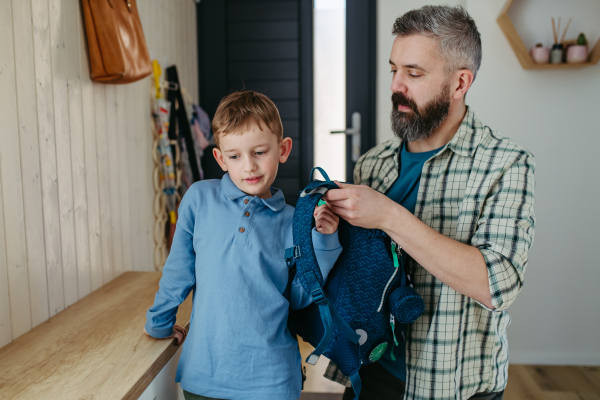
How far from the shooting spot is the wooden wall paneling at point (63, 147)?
1291mm

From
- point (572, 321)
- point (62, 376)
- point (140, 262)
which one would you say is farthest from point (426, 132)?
point (572, 321)

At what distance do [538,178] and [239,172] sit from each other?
198 centimetres

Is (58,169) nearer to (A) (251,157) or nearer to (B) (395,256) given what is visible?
(A) (251,157)

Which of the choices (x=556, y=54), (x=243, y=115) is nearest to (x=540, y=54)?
(x=556, y=54)

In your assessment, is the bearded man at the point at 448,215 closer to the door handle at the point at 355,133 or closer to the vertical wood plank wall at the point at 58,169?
the vertical wood plank wall at the point at 58,169

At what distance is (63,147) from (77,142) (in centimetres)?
8

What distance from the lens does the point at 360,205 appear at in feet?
2.98

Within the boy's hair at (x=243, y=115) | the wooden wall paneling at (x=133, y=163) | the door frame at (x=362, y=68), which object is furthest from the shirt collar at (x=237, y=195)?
the door frame at (x=362, y=68)

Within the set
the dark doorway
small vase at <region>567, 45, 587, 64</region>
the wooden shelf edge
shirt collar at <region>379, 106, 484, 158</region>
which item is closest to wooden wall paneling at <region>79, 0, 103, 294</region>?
shirt collar at <region>379, 106, 484, 158</region>

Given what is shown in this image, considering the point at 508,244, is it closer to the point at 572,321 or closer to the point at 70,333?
the point at 70,333

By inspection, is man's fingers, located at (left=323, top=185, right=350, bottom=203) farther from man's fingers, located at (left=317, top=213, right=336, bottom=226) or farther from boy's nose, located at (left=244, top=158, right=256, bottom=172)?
boy's nose, located at (left=244, top=158, right=256, bottom=172)

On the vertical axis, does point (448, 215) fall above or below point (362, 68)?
below

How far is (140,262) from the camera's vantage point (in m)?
1.92

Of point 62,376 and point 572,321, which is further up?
point 62,376
